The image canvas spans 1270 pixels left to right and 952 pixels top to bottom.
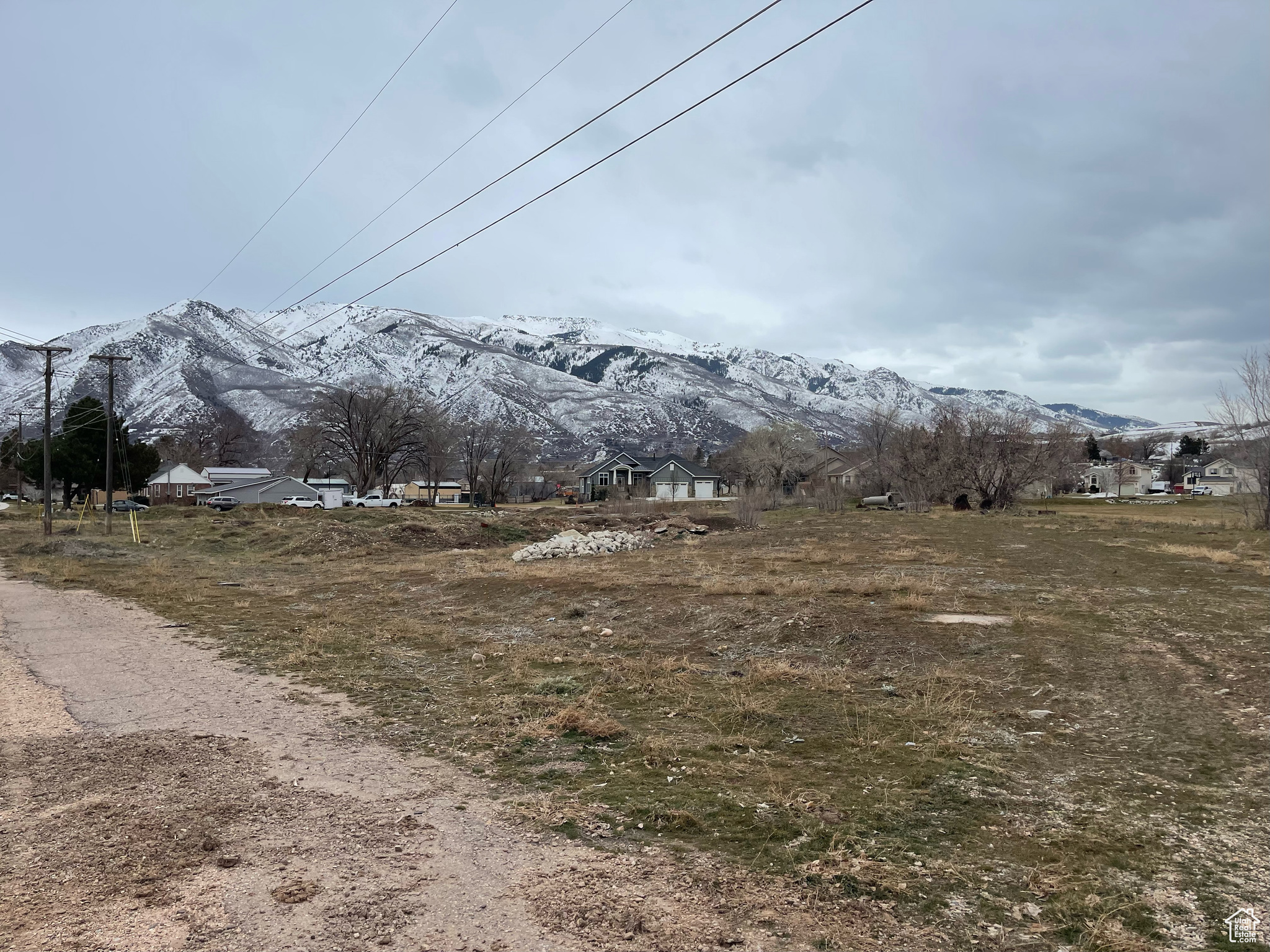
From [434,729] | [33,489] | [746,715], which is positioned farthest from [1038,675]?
[33,489]

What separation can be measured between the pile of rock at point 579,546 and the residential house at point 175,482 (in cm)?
7260

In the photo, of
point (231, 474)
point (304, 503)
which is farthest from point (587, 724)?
point (231, 474)

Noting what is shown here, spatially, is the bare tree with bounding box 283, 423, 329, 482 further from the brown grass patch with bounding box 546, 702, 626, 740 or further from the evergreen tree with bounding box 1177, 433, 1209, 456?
the evergreen tree with bounding box 1177, 433, 1209, 456

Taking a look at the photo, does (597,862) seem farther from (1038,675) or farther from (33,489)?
(33,489)

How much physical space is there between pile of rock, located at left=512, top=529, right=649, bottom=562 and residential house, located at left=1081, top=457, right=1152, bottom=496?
320 feet

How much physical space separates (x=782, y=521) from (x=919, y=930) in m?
41.8

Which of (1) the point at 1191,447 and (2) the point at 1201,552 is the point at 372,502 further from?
(1) the point at 1191,447

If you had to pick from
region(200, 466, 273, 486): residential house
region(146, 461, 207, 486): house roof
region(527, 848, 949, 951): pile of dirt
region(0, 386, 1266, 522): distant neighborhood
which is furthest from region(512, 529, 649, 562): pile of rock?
region(200, 466, 273, 486): residential house

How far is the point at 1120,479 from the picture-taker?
106 metres

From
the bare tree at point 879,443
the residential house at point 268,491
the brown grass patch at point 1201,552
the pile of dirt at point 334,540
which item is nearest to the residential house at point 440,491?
the residential house at point 268,491

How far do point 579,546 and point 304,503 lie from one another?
42328mm

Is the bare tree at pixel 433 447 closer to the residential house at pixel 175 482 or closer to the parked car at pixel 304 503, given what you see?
the parked car at pixel 304 503

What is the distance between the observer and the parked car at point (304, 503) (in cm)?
5997

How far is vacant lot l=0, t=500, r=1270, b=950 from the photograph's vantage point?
4477mm
